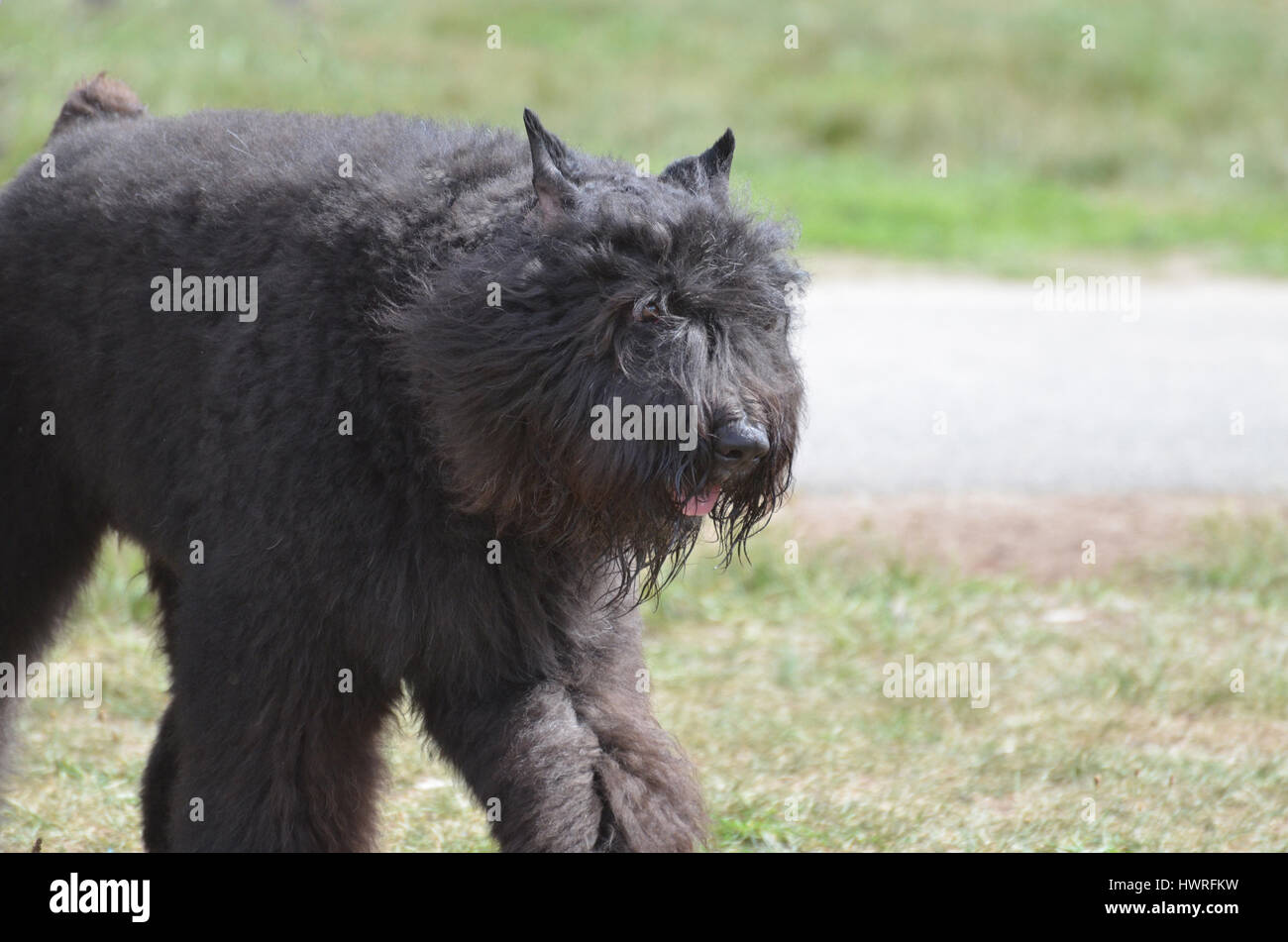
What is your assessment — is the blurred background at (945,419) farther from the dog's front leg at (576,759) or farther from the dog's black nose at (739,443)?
the dog's front leg at (576,759)

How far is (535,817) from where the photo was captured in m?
3.73

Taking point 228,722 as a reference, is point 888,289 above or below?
above

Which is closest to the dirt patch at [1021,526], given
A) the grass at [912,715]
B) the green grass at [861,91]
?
the grass at [912,715]

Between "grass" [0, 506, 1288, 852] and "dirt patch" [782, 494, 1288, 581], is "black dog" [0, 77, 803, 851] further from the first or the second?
"dirt patch" [782, 494, 1288, 581]

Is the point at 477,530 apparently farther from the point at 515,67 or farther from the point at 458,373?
the point at 515,67

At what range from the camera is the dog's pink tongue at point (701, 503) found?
359cm

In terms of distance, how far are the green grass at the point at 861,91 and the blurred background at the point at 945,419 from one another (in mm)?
62

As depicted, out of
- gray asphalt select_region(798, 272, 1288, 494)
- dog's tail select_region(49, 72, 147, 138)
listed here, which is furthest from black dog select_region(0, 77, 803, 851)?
gray asphalt select_region(798, 272, 1288, 494)

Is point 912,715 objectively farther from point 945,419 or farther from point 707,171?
point 945,419

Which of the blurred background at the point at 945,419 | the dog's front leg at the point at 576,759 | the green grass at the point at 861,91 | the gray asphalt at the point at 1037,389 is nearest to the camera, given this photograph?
the dog's front leg at the point at 576,759

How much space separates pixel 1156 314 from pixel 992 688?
6439mm

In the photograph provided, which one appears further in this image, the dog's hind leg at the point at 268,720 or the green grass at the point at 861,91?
the green grass at the point at 861,91

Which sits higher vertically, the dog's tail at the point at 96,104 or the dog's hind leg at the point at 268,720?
the dog's tail at the point at 96,104
